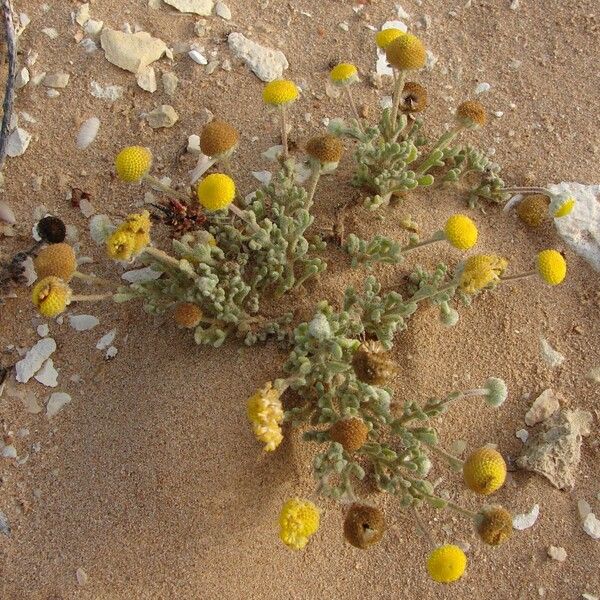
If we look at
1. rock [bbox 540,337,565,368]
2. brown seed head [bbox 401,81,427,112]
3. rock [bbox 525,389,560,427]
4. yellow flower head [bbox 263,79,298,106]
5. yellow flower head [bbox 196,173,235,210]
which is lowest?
rock [bbox 525,389,560,427]

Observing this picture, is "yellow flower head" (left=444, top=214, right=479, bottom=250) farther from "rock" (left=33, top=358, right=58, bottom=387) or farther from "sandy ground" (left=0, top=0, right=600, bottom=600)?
"rock" (left=33, top=358, right=58, bottom=387)

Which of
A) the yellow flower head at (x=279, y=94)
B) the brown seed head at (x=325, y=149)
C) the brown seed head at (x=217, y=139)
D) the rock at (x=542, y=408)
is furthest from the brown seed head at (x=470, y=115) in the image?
the rock at (x=542, y=408)

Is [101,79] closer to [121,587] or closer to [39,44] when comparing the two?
[39,44]

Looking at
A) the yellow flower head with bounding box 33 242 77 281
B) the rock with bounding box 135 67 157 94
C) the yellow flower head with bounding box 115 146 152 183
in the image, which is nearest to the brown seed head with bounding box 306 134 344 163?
the yellow flower head with bounding box 115 146 152 183

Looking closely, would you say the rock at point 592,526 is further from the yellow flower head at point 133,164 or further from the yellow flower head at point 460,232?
the yellow flower head at point 133,164

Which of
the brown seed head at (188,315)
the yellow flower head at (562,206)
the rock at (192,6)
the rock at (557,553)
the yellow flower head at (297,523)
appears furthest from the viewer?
the rock at (192,6)

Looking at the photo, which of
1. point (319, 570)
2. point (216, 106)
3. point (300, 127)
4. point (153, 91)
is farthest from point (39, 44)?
point (319, 570)
